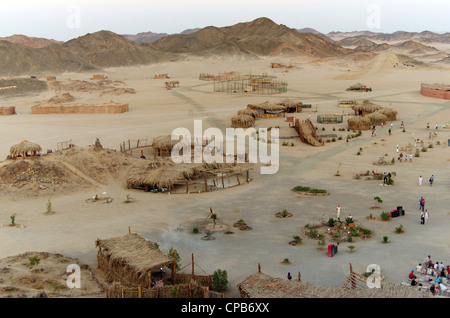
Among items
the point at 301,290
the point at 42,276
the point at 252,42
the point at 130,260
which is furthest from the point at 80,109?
the point at 252,42

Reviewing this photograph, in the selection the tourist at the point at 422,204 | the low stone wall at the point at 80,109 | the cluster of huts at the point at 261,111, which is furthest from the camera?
the low stone wall at the point at 80,109

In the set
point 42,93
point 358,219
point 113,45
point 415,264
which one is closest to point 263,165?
point 358,219

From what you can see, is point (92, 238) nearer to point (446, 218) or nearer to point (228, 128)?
point (446, 218)

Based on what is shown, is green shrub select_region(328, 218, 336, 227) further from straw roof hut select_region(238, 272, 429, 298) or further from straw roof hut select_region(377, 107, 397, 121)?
straw roof hut select_region(377, 107, 397, 121)

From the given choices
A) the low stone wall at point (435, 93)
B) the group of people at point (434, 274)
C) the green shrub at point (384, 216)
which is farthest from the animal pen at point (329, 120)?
the group of people at point (434, 274)

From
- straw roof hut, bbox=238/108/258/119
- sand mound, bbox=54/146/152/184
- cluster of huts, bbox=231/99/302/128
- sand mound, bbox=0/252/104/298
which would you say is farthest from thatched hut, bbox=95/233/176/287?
straw roof hut, bbox=238/108/258/119

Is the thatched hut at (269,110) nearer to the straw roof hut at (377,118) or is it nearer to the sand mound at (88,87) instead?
the straw roof hut at (377,118)

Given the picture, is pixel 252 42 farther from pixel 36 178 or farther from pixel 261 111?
pixel 36 178
